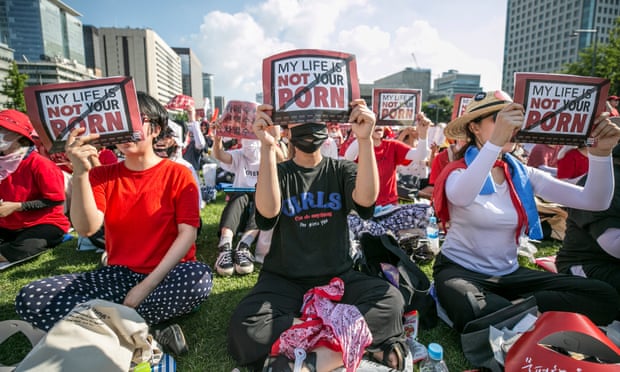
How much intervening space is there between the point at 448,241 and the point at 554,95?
4.77ft

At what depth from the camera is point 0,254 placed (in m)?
4.12

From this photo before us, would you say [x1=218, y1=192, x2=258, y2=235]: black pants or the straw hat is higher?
the straw hat

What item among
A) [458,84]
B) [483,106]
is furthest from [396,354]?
[458,84]

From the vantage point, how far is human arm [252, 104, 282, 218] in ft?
7.73

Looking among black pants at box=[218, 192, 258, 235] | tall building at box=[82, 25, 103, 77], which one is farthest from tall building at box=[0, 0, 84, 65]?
black pants at box=[218, 192, 258, 235]

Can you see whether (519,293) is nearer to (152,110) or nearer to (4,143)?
(152,110)

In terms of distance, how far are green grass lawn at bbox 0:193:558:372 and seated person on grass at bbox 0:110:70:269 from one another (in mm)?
265

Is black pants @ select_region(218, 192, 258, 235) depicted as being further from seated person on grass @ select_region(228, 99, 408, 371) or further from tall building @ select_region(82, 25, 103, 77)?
tall building @ select_region(82, 25, 103, 77)

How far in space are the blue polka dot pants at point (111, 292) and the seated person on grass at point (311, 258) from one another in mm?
533

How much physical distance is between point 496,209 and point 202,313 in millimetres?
2761

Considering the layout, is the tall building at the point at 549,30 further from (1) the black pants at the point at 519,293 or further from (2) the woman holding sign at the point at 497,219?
(1) the black pants at the point at 519,293

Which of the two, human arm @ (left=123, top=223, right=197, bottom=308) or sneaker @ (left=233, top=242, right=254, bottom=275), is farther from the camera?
sneaker @ (left=233, top=242, right=254, bottom=275)

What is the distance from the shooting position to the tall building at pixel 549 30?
3585 inches

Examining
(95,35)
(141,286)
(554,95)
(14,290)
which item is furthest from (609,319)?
(95,35)
